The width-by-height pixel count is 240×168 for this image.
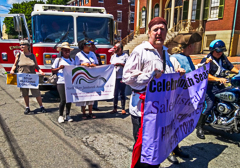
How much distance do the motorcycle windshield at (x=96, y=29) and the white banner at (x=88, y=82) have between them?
207 centimetres

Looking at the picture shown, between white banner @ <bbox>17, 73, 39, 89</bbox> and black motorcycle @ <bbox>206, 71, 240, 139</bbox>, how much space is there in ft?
14.8

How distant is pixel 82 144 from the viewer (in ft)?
12.6

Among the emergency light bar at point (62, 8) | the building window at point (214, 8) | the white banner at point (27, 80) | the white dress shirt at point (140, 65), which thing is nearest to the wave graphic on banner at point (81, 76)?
the white banner at point (27, 80)

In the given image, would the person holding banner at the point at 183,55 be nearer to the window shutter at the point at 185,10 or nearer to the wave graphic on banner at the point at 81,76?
the wave graphic on banner at the point at 81,76

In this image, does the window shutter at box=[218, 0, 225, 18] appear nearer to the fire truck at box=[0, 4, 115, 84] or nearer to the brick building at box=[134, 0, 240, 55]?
the brick building at box=[134, 0, 240, 55]

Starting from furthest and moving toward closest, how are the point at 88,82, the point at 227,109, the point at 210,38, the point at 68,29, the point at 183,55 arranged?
the point at 210,38, the point at 68,29, the point at 88,82, the point at 227,109, the point at 183,55

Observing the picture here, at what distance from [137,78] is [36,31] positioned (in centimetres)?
568

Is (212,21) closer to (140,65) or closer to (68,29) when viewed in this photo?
(68,29)

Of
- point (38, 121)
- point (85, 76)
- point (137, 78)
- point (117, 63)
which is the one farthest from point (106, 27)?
point (137, 78)

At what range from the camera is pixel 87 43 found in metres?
5.00

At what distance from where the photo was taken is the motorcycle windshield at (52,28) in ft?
22.2

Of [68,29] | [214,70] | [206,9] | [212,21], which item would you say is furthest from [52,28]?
[206,9]

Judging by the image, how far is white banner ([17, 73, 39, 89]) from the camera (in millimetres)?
5379

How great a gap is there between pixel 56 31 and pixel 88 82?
267 cm
